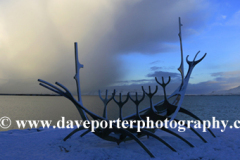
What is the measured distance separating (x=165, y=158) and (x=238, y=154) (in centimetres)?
329

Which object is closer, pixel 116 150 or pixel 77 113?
pixel 116 150

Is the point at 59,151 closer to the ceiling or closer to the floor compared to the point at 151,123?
closer to the floor

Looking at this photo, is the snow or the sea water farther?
the sea water

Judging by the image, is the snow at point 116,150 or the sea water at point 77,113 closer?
the snow at point 116,150

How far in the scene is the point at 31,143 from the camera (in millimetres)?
10234

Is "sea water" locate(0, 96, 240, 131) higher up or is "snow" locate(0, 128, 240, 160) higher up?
"snow" locate(0, 128, 240, 160)

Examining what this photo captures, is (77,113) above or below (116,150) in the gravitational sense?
below

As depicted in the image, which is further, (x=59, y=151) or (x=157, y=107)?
(x=157, y=107)

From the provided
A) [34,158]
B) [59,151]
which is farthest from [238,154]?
[34,158]

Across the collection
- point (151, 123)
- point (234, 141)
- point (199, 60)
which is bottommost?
point (234, 141)

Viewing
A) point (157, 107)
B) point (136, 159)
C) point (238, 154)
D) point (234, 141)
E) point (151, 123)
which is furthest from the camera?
point (157, 107)

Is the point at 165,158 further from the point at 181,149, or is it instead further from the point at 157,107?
the point at 157,107

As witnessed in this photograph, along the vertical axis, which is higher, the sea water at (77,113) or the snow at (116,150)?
the snow at (116,150)

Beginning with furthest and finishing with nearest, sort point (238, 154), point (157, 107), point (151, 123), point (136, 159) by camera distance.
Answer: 1. point (157, 107)
2. point (151, 123)
3. point (238, 154)
4. point (136, 159)
